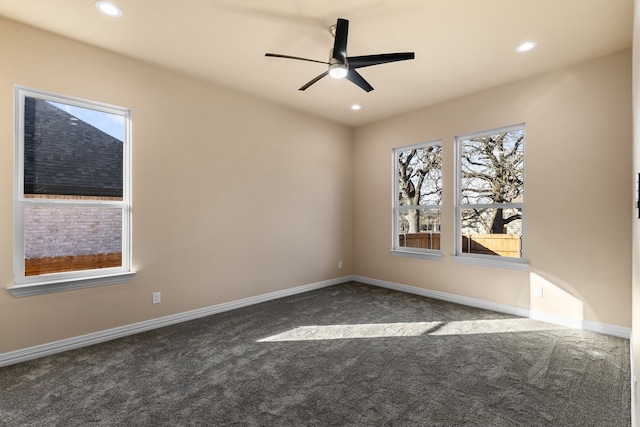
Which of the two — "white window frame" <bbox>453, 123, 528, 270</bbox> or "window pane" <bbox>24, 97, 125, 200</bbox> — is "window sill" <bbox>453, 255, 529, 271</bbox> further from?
"window pane" <bbox>24, 97, 125, 200</bbox>

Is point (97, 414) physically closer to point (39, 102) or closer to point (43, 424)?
point (43, 424)

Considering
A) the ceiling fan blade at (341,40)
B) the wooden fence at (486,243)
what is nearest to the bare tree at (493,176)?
the wooden fence at (486,243)

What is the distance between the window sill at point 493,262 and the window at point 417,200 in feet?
1.17

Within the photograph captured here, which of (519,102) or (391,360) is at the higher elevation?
(519,102)

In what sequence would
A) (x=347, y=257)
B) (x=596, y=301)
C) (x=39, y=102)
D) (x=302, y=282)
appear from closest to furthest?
1. (x=39, y=102)
2. (x=596, y=301)
3. (x=302, y=282)
4. (x=347, y=257)

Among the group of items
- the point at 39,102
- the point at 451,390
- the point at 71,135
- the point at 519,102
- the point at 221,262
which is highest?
the point at 519,102

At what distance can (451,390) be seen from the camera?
216cm

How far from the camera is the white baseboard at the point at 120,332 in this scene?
259 cm

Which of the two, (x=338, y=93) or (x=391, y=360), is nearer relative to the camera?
(x=391, y=360)

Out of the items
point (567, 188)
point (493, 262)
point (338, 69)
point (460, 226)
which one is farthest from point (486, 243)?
point (338, 69)

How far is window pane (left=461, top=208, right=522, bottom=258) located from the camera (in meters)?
3.84

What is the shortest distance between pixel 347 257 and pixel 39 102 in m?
4.62

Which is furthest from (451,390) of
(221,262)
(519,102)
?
(519,102)

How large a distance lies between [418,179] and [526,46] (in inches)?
89.3
